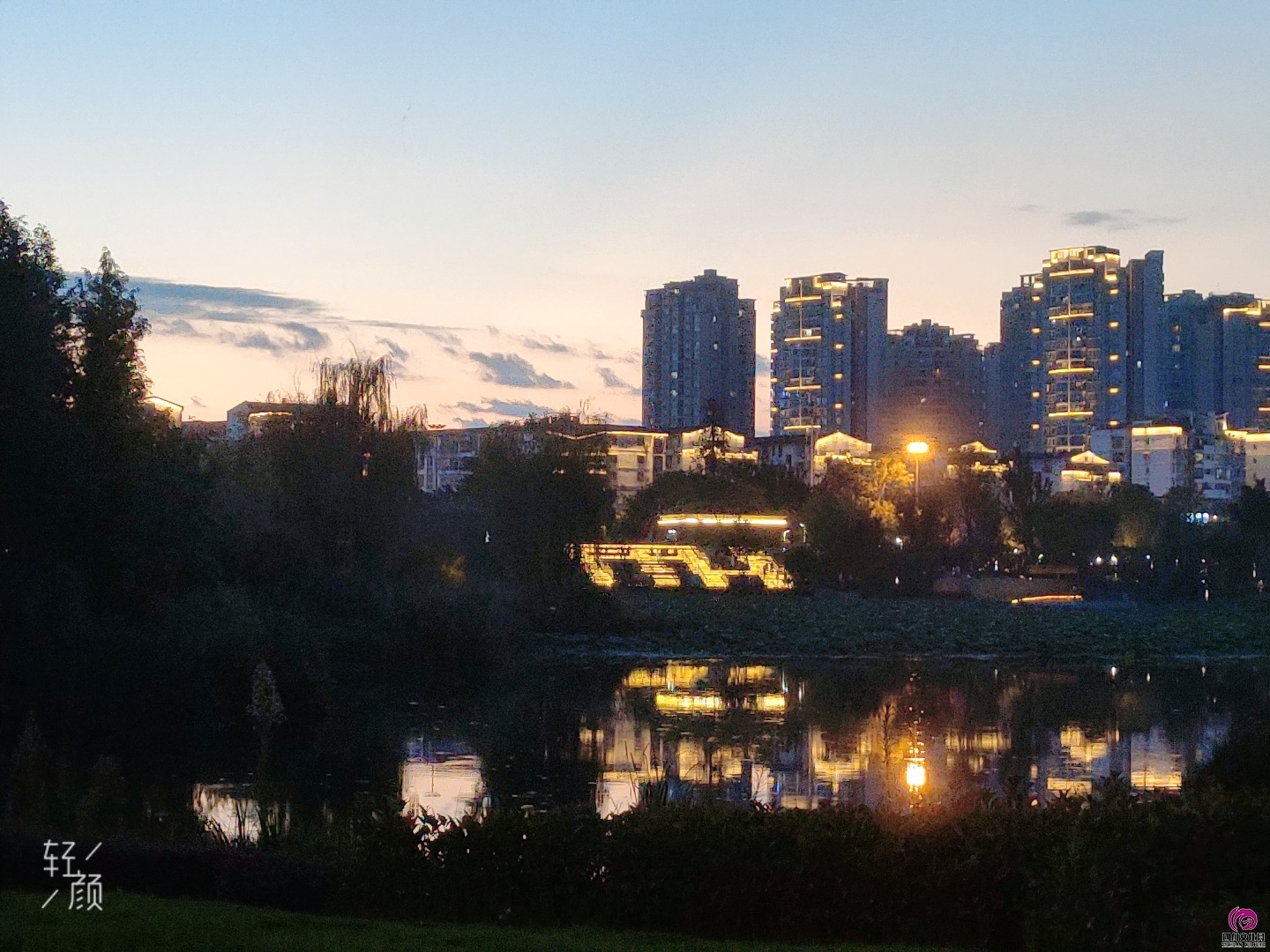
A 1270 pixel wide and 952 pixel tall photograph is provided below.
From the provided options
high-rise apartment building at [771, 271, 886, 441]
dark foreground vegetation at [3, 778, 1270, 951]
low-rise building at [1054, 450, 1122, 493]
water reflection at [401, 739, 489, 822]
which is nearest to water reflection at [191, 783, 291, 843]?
water reflection at [401, 739, 489, 822]

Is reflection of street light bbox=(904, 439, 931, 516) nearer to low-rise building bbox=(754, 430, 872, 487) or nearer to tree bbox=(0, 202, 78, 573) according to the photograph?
low-rise building bbox=(754, 430, 872, 487)

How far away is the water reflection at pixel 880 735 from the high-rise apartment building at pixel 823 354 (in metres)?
126

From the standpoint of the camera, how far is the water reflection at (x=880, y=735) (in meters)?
20.6

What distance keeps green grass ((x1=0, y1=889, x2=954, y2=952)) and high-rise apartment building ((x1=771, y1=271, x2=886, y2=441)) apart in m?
157

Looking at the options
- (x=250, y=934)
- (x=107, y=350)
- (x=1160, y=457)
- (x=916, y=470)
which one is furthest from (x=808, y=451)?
(x=250, y=934)

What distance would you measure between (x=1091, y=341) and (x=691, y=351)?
143 ft

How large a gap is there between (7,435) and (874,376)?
154 metres

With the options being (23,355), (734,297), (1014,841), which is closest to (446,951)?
(1014,841)

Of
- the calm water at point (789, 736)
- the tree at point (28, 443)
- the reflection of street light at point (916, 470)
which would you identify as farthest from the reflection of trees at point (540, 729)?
the reflection of street light at point (916, 470)

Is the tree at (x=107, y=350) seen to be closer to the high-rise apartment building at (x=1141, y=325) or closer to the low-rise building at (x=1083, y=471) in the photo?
the low-rise building at (x=1083, y=471)

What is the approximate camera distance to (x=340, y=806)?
18.3 m

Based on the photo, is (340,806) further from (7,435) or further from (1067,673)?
(1067,673)

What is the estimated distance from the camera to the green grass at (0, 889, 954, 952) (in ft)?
25.9

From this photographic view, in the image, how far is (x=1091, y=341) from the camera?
165m
